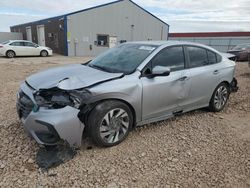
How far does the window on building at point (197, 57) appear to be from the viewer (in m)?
4.10

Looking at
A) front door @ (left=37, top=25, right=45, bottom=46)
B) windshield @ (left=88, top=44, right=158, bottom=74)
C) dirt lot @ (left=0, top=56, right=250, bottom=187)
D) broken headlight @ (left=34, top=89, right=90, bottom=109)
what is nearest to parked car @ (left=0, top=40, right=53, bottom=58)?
front door @ (left=37, top=25, right=45, bottom=46)

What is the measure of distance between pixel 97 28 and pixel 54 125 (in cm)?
2145

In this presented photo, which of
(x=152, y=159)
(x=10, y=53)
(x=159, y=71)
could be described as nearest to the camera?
(x=152, y=159)

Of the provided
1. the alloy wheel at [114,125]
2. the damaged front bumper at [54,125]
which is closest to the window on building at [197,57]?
the alloy wheel at [114,125]

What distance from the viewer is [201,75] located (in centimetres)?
414

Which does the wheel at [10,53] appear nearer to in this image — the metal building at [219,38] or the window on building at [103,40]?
the window on building at [103,40]

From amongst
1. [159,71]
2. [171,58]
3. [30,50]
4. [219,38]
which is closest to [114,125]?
[159,71]

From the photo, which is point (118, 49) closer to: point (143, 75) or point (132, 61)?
point (132, 61)

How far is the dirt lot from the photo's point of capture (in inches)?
102

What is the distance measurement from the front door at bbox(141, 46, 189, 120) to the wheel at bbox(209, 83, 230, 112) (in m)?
0.97

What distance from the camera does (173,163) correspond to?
117 inches

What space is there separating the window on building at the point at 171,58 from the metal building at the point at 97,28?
18743 mm

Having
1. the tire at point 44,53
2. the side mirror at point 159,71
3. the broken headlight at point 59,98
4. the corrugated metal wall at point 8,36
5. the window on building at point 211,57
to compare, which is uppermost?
the corrugated metal wall at point 8,36

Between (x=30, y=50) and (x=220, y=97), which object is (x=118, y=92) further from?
(x=30, y=50)
